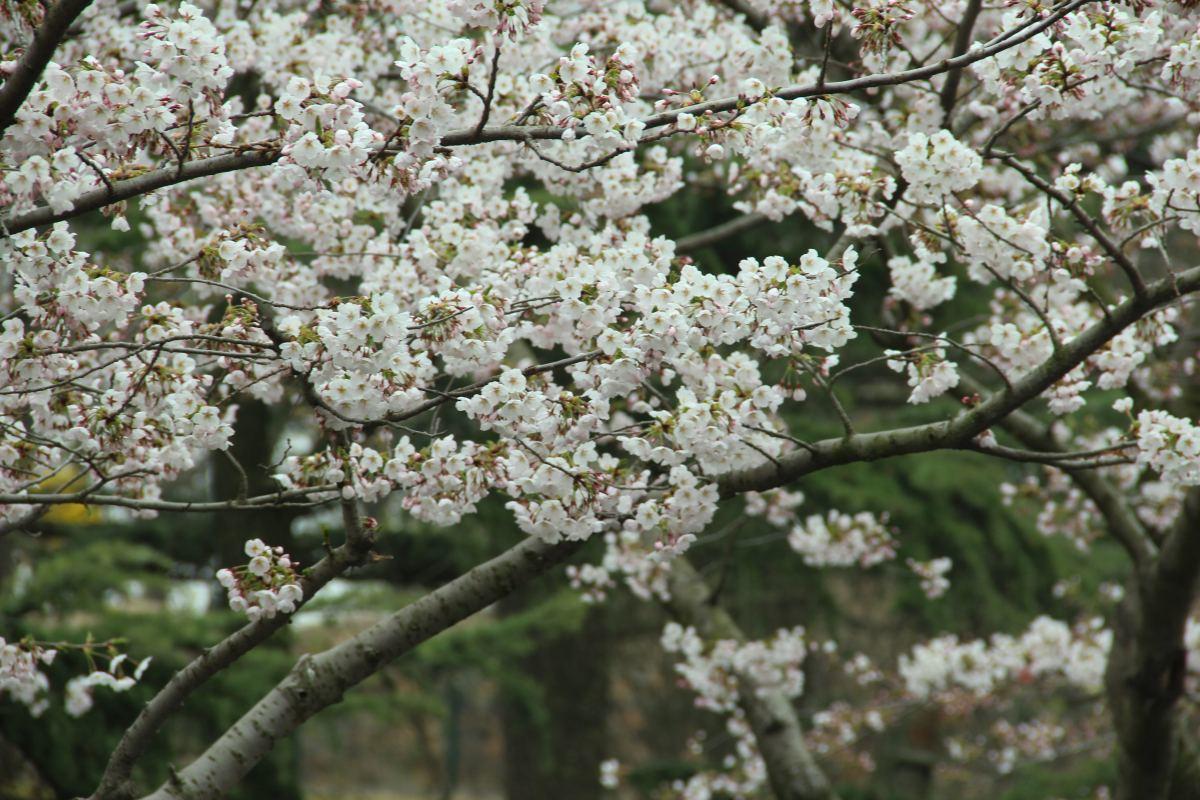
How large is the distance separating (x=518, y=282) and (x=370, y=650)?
1293 mm

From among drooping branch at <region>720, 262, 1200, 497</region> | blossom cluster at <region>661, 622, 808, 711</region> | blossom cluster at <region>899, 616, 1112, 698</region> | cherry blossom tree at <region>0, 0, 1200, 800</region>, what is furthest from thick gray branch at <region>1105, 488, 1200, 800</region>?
blossom cluster at <region>899, 616, 1112, 698</region>

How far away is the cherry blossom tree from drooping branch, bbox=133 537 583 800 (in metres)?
0.01

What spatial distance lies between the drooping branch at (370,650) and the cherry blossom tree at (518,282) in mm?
11

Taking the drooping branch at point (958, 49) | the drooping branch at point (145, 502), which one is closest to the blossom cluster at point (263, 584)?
the drooping branch at point (145, 502)

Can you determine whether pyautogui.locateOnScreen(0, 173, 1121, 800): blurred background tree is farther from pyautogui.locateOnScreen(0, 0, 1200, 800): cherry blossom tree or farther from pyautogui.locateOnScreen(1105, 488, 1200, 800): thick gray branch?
pyautogui.locateOnScreen(1105, 488, 1200, 800): thick gray branch

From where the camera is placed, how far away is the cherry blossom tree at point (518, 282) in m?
2.75

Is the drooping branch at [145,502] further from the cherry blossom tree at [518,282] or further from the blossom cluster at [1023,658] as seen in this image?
the blossom cluster at [1023,658]

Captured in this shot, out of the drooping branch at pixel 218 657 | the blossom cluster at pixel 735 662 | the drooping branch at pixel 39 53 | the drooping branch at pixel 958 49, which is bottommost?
the drooping branch at pixel 218 657

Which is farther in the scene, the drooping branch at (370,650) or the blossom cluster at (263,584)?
the drooping branch at (370,650)

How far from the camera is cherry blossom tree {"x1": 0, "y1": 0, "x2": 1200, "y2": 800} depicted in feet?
9.02

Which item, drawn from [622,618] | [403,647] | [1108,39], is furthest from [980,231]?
[622,618]

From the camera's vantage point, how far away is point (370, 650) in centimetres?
371

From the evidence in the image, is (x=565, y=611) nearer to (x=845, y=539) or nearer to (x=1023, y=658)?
(x=845, y=539)

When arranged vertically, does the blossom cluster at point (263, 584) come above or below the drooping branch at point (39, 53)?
below
